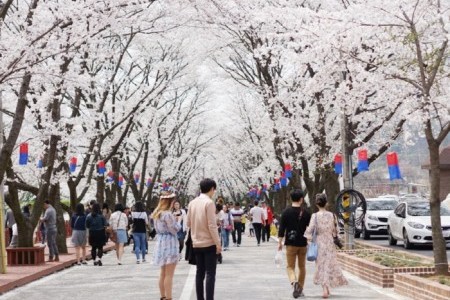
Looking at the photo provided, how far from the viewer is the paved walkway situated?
13.6 m

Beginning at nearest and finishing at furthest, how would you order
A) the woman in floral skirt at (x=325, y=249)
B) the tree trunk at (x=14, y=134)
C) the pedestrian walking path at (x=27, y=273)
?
the woman in floral skirt at (x=325, y=249), the pedestrian walking path at (x=27, y=273), the tree trunk at (x=14, y=134)

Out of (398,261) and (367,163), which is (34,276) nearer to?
(398,261)

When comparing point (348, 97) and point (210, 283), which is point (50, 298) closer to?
point (210, 283)

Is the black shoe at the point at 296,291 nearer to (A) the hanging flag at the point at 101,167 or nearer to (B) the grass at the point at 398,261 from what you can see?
(B) the grass at the point at 398,261

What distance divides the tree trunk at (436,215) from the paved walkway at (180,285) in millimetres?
958

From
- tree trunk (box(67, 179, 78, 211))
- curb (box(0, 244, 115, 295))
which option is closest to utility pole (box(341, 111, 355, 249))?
curb (box(0, 244, 115, 295))

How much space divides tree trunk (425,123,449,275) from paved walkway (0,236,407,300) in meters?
0.96

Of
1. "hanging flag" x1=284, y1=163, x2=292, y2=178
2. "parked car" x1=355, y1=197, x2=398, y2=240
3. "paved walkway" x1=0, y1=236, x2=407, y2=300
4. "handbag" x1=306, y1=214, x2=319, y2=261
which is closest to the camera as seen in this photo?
"handbag" x1=306, y1=214, x2=319, y2=261

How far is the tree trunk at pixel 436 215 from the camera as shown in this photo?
45.1ft

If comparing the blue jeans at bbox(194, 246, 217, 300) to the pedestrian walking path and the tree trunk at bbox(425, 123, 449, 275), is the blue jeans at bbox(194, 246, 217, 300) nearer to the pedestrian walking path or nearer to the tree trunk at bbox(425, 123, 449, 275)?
the tree trunk at bbox(425, 123, 449, 275)

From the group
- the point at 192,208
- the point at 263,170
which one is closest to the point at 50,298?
the point at 192,208

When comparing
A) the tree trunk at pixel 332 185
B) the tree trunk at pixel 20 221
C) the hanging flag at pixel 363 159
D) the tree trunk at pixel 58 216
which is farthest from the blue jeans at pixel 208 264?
the tree trunk at pixel 332 185

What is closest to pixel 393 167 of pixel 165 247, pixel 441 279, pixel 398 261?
pixel 398 261

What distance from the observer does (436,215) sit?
14016 millimetres
